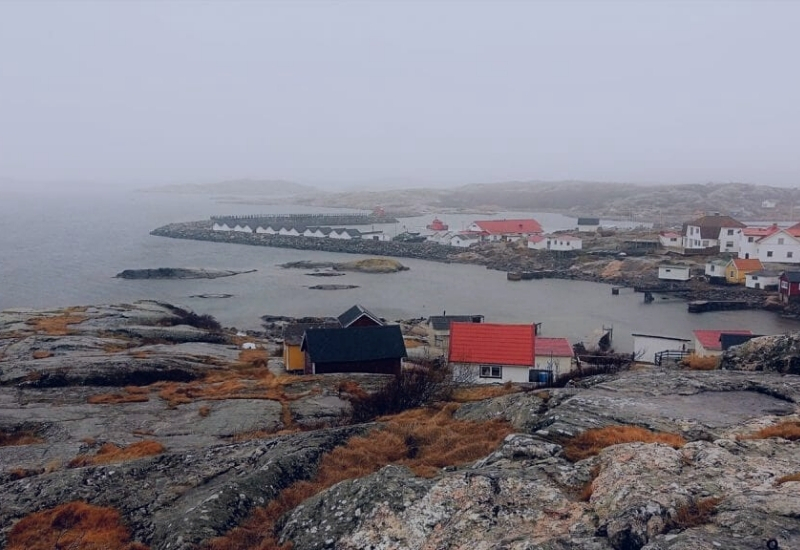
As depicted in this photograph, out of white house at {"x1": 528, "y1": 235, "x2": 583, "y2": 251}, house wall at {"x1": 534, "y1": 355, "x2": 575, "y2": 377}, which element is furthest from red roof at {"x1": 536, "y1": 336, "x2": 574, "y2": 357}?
white house at {"x1": 528, "y1": 235, "x2": 583, "y2": 251}

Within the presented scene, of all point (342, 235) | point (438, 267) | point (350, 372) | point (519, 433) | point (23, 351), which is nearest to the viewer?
point (519, 433)

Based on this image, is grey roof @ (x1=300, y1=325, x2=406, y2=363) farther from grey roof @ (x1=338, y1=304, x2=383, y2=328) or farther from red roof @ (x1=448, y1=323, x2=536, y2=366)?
grey roof @ (x1=338, y1=304, x2=383, y2=328)

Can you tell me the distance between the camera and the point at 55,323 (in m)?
31.5

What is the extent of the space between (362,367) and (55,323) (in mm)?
18331

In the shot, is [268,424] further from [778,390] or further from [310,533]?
[778,390]

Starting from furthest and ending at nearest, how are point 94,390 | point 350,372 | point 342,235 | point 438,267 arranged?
point 342,235 < point 438,267 < point 350,372 < point 94,390

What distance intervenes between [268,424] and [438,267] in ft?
169

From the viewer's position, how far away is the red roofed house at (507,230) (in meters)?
78.2

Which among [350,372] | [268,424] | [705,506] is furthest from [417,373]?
[705,506]

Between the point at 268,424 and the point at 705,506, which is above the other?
the point at 705,506

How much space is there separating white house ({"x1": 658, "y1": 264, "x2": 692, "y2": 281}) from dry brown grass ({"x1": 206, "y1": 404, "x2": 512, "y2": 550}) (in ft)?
154

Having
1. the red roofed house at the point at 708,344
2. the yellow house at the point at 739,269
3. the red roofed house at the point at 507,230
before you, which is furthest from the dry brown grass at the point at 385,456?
the red roofed house at the point at 507,230

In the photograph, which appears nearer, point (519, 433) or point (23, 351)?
point (519, 433)

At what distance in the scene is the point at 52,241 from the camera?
89.9 metres
